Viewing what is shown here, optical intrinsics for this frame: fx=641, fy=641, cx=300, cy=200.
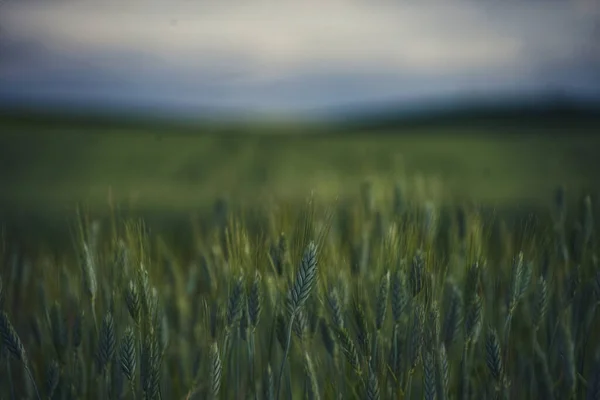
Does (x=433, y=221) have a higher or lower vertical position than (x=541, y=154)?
higher

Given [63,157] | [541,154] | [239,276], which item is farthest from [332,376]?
[63,157]

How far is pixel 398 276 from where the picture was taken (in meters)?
1.19

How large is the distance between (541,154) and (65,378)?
659 cm

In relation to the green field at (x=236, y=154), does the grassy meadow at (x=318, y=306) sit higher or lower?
higher

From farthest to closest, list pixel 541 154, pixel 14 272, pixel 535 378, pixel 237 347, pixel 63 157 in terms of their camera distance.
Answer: pixel 63 157
pixel 541 154
pixel 14 272
pixel 535 378
pixel 237 347

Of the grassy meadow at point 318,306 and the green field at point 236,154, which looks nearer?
the grassy meadow at point 318,306

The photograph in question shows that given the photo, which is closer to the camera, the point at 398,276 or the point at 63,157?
the point at 398,276

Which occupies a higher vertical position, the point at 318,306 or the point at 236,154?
the point at 318,306

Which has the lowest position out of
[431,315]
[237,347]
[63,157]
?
[63,157]

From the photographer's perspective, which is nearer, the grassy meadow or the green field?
the grassy meadow

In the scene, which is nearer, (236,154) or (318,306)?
(318,306)

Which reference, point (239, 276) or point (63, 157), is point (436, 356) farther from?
point (63, 157)

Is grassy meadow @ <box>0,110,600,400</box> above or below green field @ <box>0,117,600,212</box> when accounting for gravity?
above

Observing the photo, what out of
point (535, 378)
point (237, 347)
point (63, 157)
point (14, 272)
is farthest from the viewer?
point (63, 157)
